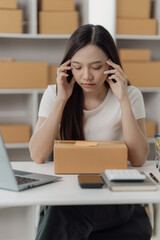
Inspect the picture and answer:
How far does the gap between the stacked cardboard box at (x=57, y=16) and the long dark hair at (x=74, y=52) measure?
3.92 ft

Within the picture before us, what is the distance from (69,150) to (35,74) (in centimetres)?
163

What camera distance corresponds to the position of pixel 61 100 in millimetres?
1844

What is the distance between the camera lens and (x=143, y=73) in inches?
125

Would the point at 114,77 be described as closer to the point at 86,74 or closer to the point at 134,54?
the point at 86,74

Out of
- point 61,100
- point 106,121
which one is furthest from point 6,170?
point 106,121

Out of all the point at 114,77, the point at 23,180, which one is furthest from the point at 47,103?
the point at 23,180

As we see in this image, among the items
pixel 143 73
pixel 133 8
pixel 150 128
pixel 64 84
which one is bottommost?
pixel 150 128

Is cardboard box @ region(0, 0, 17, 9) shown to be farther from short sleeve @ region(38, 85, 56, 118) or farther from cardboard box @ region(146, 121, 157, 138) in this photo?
cardboard box @ region(146, 121, 157, 138)

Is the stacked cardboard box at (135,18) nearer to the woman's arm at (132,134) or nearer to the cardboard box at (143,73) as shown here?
the cardboard box at (143,73)

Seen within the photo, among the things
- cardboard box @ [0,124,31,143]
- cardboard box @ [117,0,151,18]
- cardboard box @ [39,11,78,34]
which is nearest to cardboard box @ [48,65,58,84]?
cardboard box @ [39,11,78,34]

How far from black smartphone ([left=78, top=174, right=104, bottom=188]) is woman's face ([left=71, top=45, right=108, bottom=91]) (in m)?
0.51

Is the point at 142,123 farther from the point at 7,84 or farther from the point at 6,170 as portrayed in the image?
the point at 7,84

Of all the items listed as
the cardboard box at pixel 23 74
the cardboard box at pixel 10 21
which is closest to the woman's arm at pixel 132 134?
the cardboard box at pixel 23 74

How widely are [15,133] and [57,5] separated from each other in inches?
38.7
